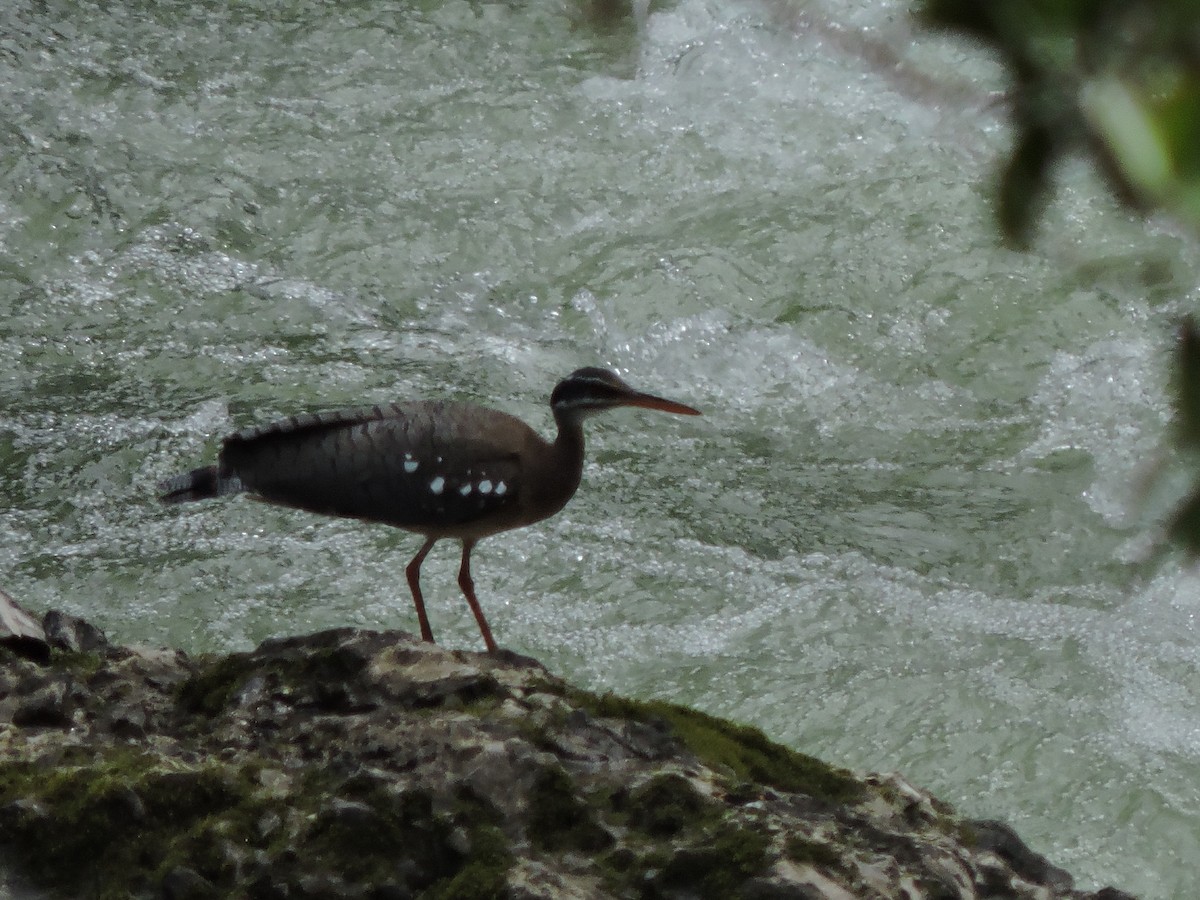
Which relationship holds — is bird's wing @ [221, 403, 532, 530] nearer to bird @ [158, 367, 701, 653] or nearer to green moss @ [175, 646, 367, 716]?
bird @ [158, 367, 701, 653]

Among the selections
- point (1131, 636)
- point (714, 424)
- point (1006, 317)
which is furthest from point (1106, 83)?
point (1006, 317)

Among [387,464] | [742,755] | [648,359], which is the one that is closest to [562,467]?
[387,464]

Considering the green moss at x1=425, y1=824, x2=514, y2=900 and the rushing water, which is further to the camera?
the rushing water

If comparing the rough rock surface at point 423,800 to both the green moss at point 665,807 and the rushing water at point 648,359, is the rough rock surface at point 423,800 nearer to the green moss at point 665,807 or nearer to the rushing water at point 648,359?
the green moss at point 665,807

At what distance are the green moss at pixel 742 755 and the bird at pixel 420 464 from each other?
1191 mm

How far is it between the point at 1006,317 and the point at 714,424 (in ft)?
5.65

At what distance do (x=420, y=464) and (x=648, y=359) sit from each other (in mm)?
3234

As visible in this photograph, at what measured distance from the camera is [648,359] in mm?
7375

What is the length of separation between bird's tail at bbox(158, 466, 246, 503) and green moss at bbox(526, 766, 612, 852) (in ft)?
6.46

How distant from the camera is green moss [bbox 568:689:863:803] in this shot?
286 cm

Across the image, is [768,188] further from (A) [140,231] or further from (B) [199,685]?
(B) [199,685]

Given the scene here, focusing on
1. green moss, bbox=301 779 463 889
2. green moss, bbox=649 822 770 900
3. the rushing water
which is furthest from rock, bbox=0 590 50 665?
the rushing water

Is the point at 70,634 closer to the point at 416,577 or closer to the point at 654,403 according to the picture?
the point at 416,577

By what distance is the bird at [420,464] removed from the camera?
165 inches
